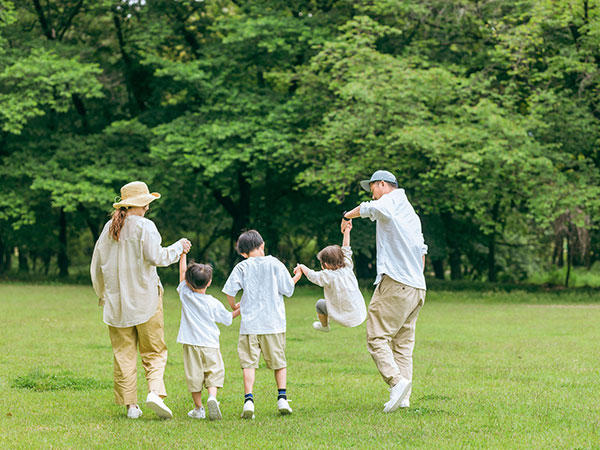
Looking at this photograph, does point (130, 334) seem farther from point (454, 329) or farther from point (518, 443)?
point (454, 329)

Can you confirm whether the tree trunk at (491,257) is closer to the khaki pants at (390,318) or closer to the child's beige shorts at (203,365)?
the khaki pants at (390,318)

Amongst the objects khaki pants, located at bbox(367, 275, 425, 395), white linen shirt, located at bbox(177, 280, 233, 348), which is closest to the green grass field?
khaki pants, located at bbox(367, 275, 425, 395)

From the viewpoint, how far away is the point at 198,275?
23.0ft

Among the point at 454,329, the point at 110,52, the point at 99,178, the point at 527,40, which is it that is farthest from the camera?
the point at 110,52

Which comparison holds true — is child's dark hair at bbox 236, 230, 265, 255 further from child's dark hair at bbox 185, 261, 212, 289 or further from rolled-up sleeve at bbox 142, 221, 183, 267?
rolled-up sleeve at bbox 142, 221, 183, 267

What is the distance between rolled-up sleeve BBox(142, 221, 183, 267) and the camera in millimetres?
6945

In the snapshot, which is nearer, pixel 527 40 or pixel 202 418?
pixel 202 418

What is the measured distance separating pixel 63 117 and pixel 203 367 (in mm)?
28852

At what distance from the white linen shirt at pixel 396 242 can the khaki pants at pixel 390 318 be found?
91 millimetres

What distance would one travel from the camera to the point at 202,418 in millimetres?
7004

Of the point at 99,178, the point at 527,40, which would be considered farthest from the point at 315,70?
the point at 99,178

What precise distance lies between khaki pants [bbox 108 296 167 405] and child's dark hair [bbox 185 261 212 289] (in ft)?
1.48

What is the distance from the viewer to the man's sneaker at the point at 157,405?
6.66 m

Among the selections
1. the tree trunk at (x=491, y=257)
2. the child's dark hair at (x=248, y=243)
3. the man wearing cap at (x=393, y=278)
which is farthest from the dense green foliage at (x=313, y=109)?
the child's dark hair at (x=248, y=243)
